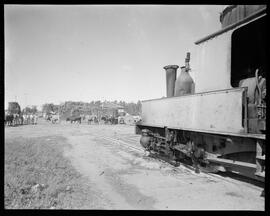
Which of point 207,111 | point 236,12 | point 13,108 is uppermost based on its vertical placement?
point 236,12

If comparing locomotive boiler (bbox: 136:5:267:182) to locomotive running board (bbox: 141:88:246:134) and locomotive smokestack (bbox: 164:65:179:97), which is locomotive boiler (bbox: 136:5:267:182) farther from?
locomotive smokestack (bbox: 164:65:179:97)

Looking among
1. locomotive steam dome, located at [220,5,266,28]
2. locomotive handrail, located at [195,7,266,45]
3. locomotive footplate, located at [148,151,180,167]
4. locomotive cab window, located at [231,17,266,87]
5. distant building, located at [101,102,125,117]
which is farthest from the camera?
distant building, located at [101,102,125,117]

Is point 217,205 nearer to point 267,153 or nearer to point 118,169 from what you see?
point 267,153

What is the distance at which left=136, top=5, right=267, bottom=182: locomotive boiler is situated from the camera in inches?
180

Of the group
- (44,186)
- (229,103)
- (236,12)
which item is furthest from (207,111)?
(44,186)

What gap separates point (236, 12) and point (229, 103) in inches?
99.8

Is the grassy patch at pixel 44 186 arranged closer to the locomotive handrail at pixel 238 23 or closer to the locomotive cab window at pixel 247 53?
the locomotive cab window at pixel 247 53

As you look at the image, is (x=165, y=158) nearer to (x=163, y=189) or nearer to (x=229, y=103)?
(x=163, y=189)

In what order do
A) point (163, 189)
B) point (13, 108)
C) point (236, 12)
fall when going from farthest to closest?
1. point (13, 108)
2. point (236, 12)
3. point (163, 189)

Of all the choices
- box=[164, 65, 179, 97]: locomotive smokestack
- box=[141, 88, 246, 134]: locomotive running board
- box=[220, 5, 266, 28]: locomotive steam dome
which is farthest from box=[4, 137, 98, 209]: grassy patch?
box=[220, 5, 266, 28]: locomotive steam dome

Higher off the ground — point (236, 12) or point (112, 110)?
point (236, 12)

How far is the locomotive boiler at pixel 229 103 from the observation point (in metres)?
4.56

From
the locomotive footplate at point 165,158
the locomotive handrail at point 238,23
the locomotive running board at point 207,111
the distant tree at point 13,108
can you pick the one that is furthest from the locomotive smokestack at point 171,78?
the distant tree at point 13,108

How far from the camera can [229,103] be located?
4.79 m
